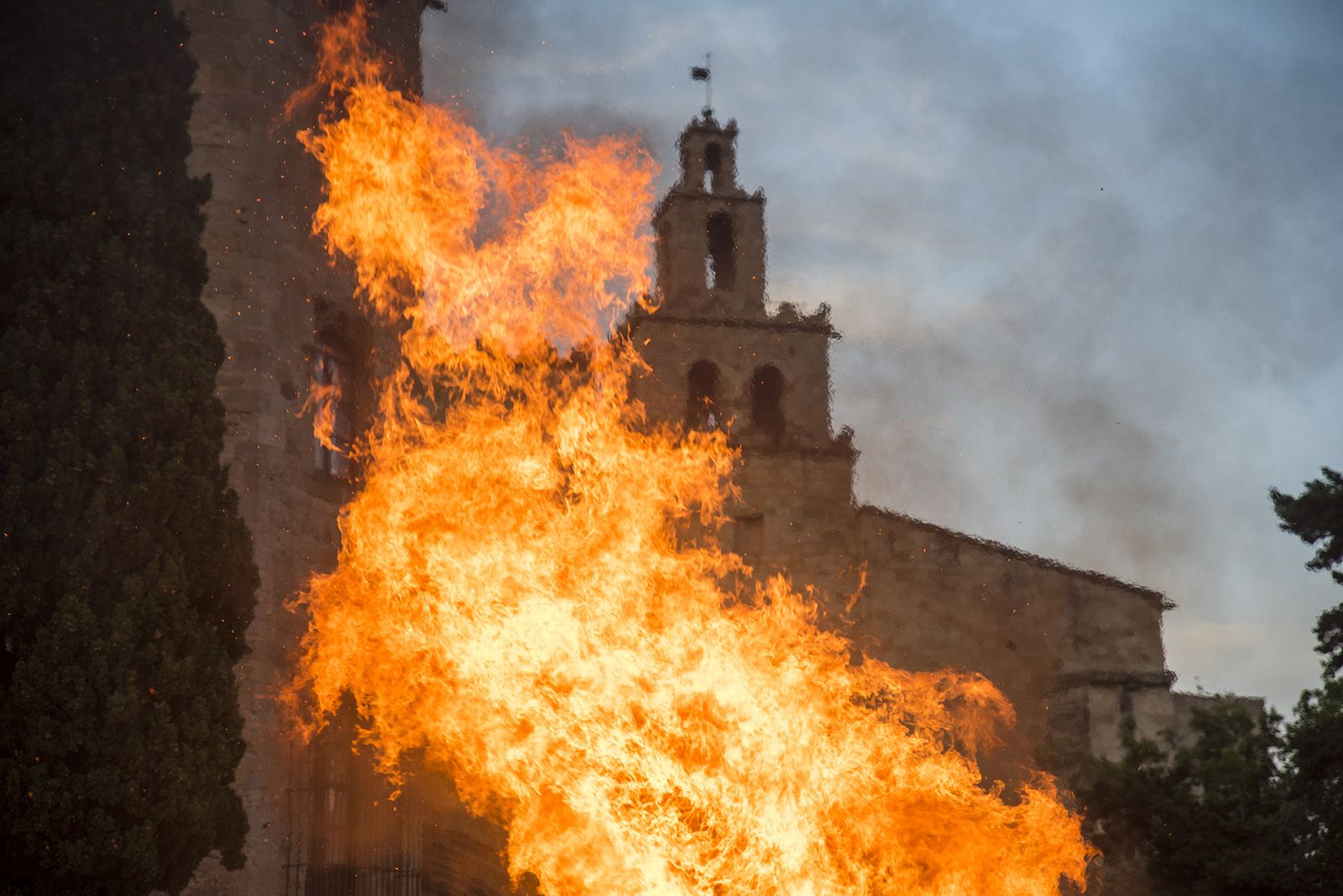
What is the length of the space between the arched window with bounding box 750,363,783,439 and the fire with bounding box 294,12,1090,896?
7.93m

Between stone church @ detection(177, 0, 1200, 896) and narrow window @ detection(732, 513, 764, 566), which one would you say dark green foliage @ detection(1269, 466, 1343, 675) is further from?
narrow window @ detection(732, 513, 764, 566)

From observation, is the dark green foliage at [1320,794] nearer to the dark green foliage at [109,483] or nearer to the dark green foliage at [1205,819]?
the dark green foliage at [1205,819]

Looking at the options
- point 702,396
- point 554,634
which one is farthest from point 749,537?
point 554,634

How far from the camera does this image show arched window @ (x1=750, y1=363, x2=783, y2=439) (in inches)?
1109

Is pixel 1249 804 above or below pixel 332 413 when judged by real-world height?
below

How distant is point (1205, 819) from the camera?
53.5 feet

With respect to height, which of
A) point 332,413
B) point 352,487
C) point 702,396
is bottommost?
A: point 352,487

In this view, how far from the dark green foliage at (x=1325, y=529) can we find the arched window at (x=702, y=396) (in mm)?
12631

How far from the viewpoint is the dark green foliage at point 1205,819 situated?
15750mm

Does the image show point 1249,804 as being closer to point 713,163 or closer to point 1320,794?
point 1320,794

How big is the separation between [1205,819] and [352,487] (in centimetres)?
1157

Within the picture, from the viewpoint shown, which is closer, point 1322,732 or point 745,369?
point 1322,732

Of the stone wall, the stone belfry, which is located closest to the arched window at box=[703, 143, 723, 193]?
the stone belfry

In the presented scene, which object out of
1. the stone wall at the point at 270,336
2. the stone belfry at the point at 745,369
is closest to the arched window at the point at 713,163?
the stone belfry at the point at 745,369
